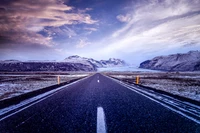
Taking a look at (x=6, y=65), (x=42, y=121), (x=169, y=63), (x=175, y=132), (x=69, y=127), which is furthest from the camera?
(x=169, y=63)

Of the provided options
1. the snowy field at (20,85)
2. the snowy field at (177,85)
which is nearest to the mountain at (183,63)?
the snowy field at (177,85)

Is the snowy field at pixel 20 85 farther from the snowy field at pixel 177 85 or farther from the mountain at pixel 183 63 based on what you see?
the mountain at pixel 183 63

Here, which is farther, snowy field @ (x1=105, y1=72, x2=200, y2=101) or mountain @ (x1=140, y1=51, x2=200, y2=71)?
mountain @ (x1=140, y1=51, x2=200, y2=71)

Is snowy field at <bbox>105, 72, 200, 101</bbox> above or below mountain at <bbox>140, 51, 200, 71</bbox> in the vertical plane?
below

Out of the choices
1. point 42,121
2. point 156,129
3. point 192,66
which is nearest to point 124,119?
point 156,129

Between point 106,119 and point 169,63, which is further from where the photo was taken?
point 169,63

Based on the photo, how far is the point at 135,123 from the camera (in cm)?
354

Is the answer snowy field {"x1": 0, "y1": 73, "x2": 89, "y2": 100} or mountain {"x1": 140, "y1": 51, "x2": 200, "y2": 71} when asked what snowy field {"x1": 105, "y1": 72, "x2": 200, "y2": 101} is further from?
mountain {"x1": 140, "y1": 51, "x2": 200, "y2": 71}

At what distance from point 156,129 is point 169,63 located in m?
198

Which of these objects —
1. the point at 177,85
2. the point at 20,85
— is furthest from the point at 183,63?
the point at 20,85

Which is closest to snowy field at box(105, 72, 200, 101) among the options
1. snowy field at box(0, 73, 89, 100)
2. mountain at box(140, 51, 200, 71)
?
snowy field at box(0, 73, 89, 100)

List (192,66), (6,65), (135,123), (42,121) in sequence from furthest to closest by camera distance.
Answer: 1. (6,65)
2. (192,66)
3. (42,121)
4. (135,123)

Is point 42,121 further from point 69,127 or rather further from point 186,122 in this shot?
point 186,122

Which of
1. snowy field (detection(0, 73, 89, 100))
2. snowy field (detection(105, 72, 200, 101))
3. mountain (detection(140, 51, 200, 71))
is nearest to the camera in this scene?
snowy field (detection(105, 72, 200, 101))
